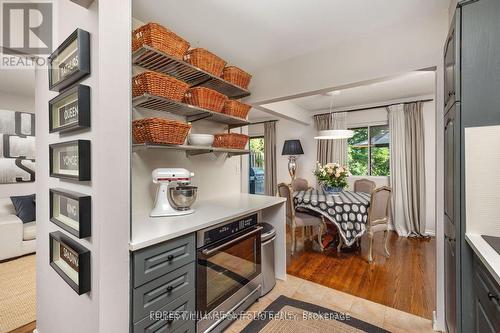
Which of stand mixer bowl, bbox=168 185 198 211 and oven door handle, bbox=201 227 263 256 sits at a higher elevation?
stand mixer bowl, bbox=168 185 198 211

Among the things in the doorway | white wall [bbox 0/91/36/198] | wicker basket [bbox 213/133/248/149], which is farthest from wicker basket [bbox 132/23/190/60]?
the doorway

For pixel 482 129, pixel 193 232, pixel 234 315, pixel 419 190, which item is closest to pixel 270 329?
pixel 234 315

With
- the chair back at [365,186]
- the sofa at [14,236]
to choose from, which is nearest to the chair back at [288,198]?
the chair back at [365,186]

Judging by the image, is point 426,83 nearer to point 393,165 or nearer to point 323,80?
point 393,165

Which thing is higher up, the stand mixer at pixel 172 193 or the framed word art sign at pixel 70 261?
the stand mixer at pixel 172 193

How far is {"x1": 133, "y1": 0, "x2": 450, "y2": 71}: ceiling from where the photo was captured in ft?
5.31

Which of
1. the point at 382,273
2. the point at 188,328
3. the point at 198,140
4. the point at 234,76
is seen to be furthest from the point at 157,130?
the point at 382,273

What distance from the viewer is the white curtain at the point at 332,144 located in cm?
460

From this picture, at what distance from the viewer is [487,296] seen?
975 mm

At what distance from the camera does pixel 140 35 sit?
4.83 feet

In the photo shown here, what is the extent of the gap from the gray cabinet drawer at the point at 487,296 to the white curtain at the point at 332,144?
143 inches

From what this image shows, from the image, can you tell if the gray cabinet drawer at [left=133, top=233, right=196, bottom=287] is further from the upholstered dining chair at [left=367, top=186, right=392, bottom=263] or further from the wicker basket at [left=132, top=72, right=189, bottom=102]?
the upholstered dining chair at [left=367, top=186, right=392, bottom=263]

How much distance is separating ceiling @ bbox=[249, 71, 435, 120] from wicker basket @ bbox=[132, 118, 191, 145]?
2.41 m

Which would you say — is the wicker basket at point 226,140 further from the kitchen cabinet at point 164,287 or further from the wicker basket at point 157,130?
the kitchen cabinet at point 164,287
